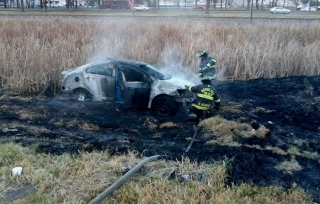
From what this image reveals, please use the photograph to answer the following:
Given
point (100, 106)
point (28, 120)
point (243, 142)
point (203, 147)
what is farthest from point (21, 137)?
point (243, 142)

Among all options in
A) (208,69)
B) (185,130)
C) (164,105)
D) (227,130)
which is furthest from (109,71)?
(227,130)

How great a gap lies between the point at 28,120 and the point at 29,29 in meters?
11.3

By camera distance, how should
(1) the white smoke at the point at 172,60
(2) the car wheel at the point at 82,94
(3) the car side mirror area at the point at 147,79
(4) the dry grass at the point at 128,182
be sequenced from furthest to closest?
(1) the white smoke at the point at 172,60
(2) the car wheel at the point at 82,94
(3) the car side mirror area at the point at 147,79
(4) the dry grass at the point at 128,182

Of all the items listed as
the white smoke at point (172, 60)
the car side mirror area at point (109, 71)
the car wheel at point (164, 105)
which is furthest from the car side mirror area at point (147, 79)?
the white smoke at point (172, 60)

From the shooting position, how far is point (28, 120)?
833 cm

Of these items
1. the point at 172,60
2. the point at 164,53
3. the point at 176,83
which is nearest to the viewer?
the point at 176,83

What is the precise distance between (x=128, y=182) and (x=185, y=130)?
2.71 m

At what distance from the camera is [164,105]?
8.74 meters

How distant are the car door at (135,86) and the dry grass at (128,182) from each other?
283 cm

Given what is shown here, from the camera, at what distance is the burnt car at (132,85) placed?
28.5 ft

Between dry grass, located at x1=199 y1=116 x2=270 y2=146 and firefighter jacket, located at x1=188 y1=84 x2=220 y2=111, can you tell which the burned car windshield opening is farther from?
dry grass, located at x1=199 y1=116 x2=270 y2=146

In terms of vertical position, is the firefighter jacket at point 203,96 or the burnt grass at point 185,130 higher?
the firefighter jacket at point 203,96

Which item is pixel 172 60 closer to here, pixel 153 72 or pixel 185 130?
pixel 153 72

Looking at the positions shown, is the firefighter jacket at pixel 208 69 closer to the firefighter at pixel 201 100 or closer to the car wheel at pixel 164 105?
the firefighter at pixel 201 100
